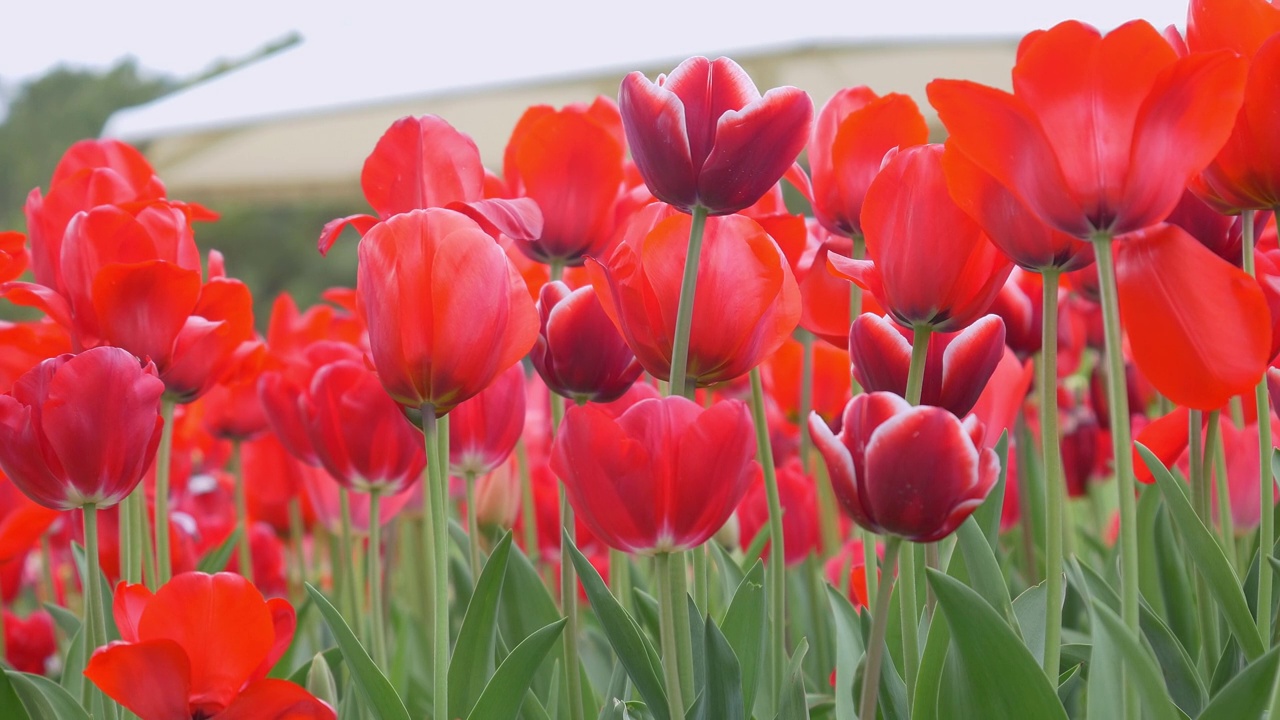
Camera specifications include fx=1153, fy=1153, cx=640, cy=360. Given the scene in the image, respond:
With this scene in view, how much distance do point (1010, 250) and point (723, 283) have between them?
0.45 ft

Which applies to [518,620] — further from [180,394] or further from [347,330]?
[347,330]

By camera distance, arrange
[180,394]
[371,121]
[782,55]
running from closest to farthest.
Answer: [180,394]
[782,55]
[371,121]

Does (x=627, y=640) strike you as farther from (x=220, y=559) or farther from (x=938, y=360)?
(x=220, y=559)

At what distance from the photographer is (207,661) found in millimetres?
507

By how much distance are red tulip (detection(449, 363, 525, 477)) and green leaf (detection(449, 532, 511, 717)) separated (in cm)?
18

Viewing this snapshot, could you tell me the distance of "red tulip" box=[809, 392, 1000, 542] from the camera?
41 centimetres

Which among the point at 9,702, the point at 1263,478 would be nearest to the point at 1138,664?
the point at 1263,478

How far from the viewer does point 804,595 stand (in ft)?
3.12

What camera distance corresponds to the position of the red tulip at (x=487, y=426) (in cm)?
74

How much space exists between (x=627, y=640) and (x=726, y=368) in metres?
0.14

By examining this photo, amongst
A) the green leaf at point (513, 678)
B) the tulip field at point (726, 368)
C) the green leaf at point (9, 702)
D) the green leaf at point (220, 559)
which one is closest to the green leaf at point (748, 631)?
the tulip field at point (726, 368)

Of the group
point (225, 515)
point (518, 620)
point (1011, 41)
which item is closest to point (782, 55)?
point (1011, 41)

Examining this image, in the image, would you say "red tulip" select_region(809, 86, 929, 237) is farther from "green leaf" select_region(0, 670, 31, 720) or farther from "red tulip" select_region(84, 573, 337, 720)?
"green leaf" select_region(0, 670, 31, 720)

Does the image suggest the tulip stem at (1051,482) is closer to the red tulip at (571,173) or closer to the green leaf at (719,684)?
the green leaf at (719,684)
